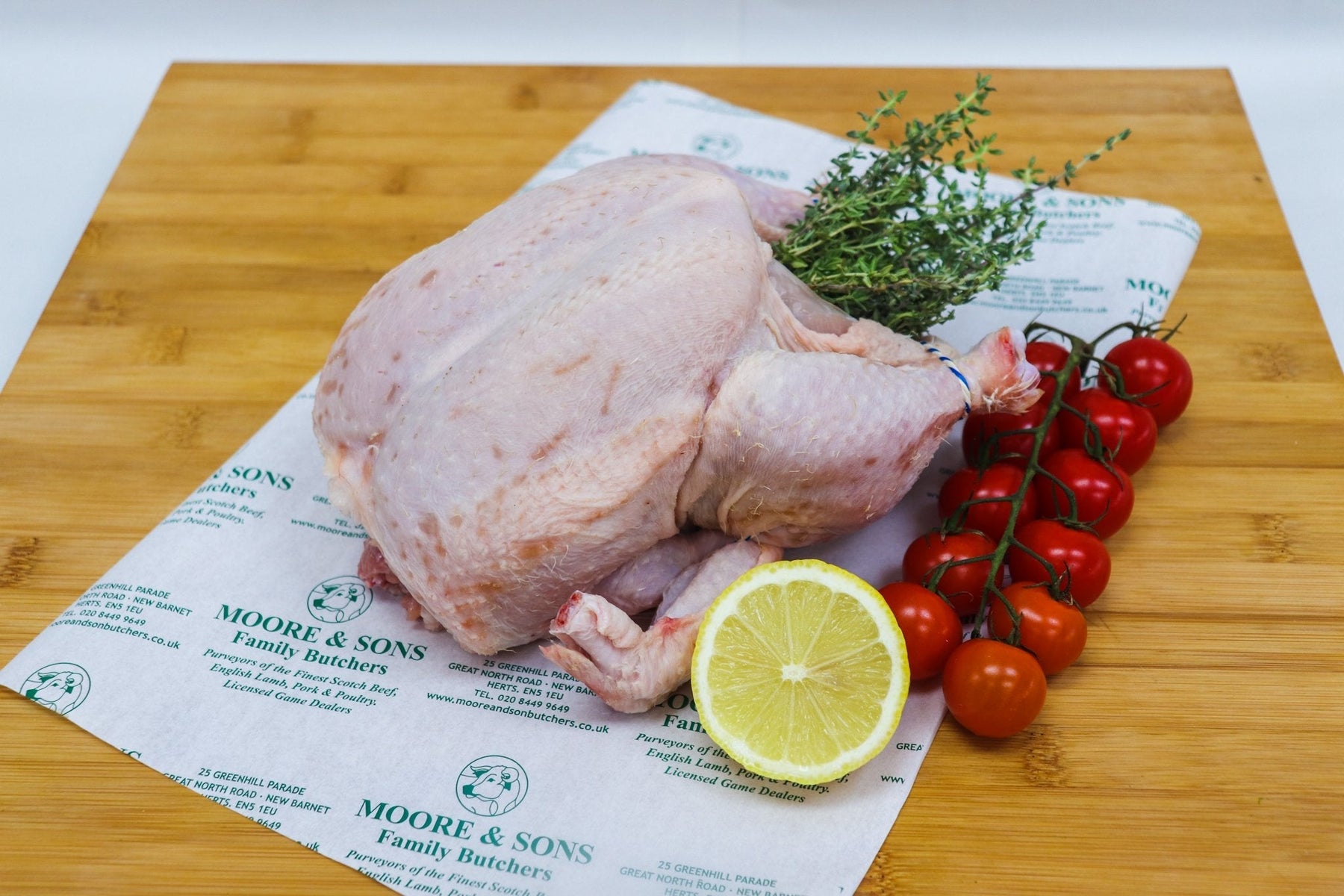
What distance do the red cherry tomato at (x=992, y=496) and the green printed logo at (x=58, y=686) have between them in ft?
5.99

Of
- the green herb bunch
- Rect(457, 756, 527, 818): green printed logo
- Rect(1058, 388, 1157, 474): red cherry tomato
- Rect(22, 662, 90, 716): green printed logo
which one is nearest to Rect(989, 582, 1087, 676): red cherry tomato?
Rect(1058, 388, 1157, 474): red cherry tomato

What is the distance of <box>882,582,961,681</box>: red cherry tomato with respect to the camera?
7.77 ft

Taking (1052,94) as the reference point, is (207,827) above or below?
below

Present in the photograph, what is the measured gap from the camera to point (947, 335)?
3.29 metres

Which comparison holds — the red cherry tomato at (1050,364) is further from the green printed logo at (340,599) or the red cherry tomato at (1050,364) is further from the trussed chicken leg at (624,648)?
the green printed logo at (340,599)

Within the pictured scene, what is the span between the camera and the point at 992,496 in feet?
8.67

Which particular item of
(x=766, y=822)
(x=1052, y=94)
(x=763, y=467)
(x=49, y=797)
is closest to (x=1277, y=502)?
(x=763, y=467)

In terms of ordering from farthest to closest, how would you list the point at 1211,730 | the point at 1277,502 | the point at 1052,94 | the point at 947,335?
1. the point at 1052,94
2. the point at 947,335
3. the point at 1277,502
4. the point at 1211,730

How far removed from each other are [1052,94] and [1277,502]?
1.85m

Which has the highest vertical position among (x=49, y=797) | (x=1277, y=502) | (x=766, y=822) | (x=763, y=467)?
(x=763, y=467)

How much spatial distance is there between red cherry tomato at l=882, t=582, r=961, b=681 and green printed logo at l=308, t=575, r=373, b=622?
1124mm

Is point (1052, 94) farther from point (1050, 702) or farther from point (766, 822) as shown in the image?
point (766, 822)

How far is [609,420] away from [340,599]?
804 millimetres

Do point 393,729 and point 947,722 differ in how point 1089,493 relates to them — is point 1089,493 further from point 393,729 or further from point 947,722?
point 393,729
